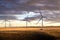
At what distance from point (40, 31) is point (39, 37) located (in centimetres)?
6

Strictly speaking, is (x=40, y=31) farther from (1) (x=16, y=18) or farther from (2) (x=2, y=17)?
(2) (x=2, y=17)

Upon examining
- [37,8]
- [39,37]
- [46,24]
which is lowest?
[39,37]

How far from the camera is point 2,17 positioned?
121 centimetres

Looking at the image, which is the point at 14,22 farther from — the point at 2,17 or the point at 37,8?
the point at 37,8

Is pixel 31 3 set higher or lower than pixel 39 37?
higher

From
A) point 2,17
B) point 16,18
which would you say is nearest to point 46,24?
point 16,18

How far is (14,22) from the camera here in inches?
47.4

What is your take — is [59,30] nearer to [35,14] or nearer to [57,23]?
[57,23]

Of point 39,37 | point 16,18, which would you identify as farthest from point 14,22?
point 39,37

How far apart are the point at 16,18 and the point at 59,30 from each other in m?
A: 0.43

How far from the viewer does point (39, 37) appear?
1.18 m

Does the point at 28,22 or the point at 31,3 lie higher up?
the point at 31,3

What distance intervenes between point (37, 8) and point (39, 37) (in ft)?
0.91

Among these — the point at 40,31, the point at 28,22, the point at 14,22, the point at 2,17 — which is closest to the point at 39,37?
the point at 40,31
